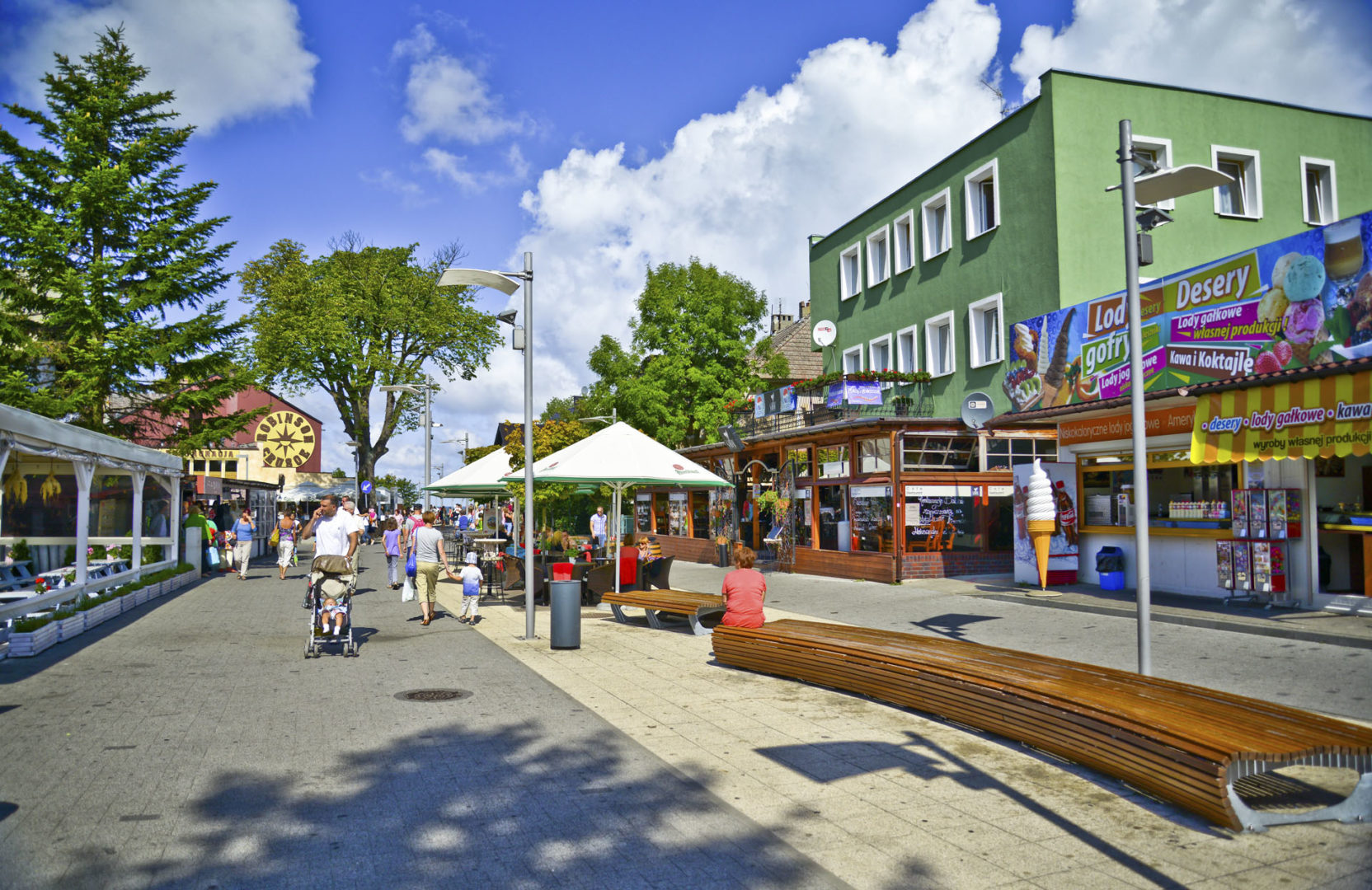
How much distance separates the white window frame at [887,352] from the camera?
27.5m

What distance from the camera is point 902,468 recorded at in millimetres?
20562

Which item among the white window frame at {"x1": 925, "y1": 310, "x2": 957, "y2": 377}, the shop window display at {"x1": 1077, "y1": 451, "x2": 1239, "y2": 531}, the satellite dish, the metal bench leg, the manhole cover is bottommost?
the manhole cover

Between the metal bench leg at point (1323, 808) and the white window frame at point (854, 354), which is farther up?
the white window frame at point (854, 354)

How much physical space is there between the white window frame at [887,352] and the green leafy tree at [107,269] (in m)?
18.0

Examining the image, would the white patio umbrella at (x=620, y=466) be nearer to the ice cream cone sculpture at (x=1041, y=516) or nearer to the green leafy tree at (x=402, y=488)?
the ice cream cone sculpture at (x=1041, y=516)

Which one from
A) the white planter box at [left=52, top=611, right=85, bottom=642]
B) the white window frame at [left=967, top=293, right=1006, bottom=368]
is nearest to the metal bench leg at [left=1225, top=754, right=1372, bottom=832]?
the white planter box at [left=52, top=611, right=85, bottom=642]

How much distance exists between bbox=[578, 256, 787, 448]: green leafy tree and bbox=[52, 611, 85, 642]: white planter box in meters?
22.0

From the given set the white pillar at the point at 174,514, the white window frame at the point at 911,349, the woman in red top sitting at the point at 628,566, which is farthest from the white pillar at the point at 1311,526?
the white pillar at the point at 174,514

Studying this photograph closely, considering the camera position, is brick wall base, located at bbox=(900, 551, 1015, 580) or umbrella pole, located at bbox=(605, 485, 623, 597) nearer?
umbrella pole, located at bbox=(605, 485, 623, 597)

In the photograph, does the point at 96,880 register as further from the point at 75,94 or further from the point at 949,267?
the point at 75,94

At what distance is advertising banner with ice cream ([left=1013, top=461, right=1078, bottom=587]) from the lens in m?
17.2

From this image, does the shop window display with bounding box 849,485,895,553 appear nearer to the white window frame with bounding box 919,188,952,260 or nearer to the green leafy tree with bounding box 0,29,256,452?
the white window frame with bounding box 919,188,952,260

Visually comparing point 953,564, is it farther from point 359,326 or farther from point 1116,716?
point 359,326

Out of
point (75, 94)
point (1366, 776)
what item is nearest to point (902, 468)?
point (1366, 776)
